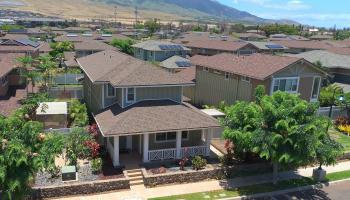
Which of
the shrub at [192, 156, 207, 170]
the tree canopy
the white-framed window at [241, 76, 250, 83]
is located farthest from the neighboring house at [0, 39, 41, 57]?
the tree canopy

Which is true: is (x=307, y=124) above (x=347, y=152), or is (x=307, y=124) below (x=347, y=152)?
above

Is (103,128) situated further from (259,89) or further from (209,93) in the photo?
(209,93)

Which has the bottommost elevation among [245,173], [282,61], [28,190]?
[245,173]

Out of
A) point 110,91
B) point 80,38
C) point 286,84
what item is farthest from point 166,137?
point 80,38

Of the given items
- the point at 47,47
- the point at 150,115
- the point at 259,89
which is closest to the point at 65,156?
the point at 150,115

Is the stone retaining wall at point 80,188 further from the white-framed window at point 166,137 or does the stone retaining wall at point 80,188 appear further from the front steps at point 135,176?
the white-framed window at point 166,137

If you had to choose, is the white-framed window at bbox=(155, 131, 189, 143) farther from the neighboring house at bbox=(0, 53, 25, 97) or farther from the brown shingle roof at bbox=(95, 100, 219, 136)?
the neighboring house at bbox=(0, 53, 25, 97)

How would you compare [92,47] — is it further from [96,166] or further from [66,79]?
[96,166]
